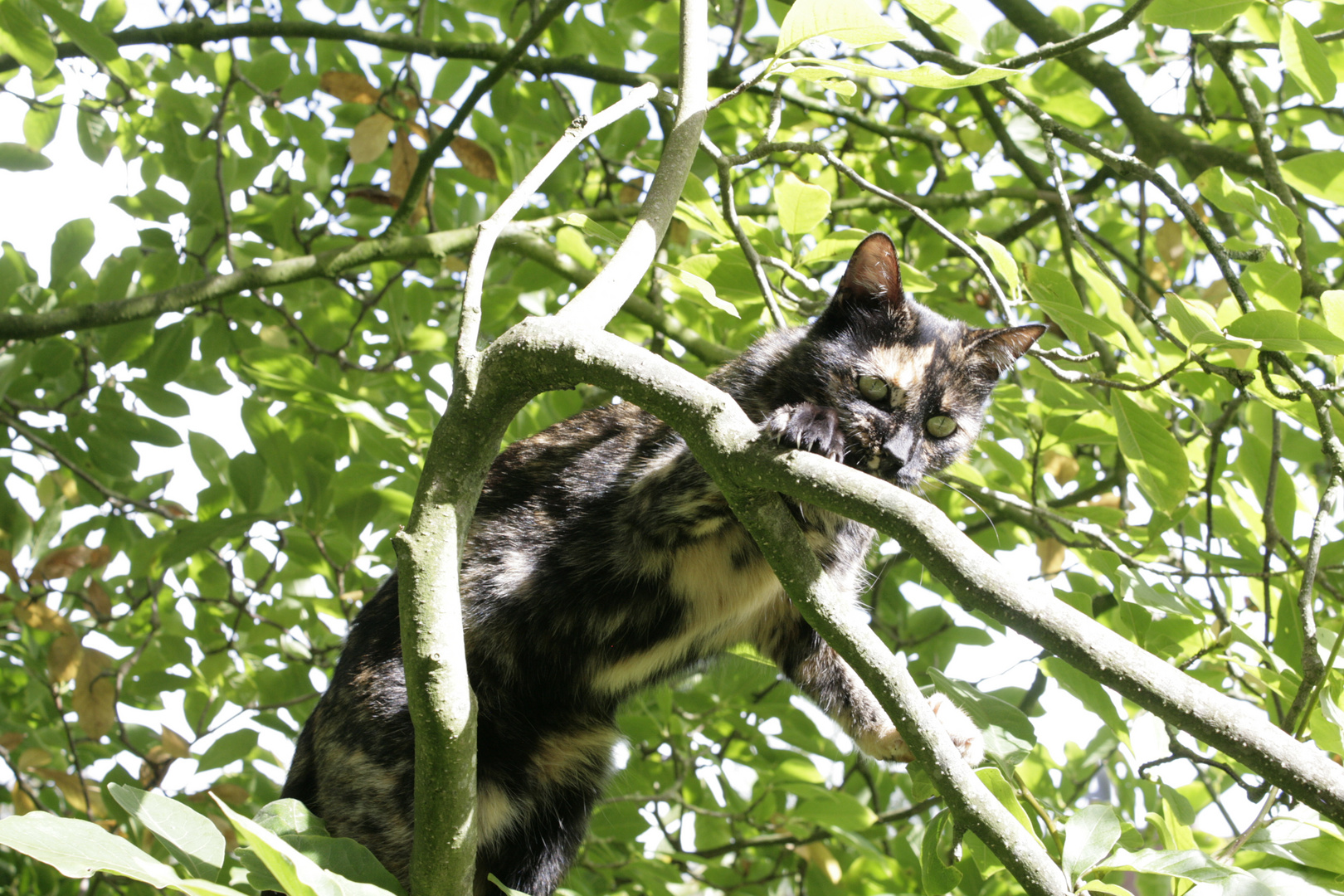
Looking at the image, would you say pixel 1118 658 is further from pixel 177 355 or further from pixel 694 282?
pixel 177 355

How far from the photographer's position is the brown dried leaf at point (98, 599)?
353 cm

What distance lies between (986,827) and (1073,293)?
1221mm

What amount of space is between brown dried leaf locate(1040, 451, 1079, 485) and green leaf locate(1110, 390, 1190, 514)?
1.32 m

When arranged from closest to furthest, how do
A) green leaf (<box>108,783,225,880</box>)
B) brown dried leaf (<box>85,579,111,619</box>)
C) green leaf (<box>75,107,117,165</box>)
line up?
green leaf (<box>108,783,225,880</box>), green leaf (<box>75,107,117,165</box>), brown dried leaf (<box>85,579,111,619</box>)

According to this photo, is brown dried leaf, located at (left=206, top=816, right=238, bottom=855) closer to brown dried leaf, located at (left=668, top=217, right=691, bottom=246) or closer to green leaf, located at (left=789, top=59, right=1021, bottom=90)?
brown dried leaf, located at (left=668, top=217, right=691, bottom=246)

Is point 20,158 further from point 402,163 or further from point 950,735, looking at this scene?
point 950,735

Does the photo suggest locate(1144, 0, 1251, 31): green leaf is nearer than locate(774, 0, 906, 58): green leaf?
No

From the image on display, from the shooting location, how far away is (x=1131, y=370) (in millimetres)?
2336

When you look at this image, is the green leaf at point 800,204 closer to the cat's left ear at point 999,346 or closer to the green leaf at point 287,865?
the cat's left ear at point 999,346

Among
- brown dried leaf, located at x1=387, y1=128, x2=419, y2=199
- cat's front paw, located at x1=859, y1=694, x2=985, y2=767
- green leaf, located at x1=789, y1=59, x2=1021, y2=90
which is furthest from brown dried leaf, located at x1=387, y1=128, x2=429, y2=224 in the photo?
cat's front paw, located at x1=859, y1=694, x2=985, y2=767

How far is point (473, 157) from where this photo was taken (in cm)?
349

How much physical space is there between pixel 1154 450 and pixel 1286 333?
41 cm

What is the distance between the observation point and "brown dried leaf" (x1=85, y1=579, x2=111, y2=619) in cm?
353

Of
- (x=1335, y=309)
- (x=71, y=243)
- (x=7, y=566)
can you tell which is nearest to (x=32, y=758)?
(x=7, y=566)
